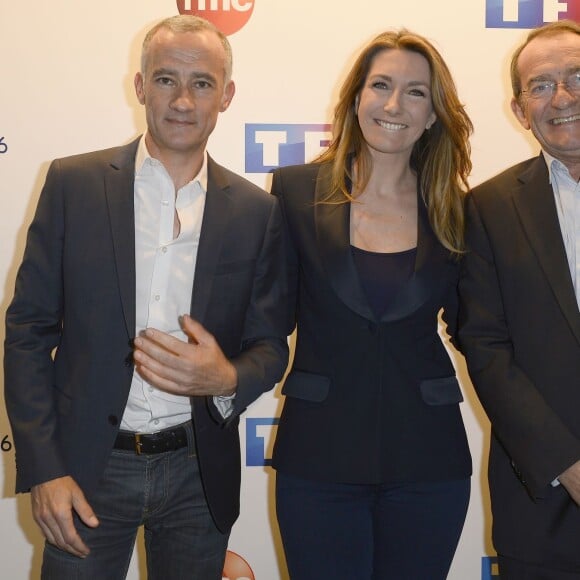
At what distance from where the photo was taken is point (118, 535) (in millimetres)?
2092

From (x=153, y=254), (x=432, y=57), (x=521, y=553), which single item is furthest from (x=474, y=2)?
(x=521, y=553)

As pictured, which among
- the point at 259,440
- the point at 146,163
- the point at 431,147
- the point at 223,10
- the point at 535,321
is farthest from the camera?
the point at 259,440

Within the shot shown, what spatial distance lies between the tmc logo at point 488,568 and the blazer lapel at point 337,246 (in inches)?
72.5

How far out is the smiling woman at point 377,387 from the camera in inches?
88.0

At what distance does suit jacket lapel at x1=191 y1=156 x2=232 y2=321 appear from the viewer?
2090 mm

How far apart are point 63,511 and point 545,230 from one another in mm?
1391

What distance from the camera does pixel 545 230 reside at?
2115mm

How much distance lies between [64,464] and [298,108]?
1.90 m

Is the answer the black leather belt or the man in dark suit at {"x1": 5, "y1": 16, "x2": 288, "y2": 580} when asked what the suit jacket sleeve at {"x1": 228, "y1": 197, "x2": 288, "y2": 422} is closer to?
the man in dark suit at {"x1": 5, "y1": 16, "x2": 288, "y2": 580}

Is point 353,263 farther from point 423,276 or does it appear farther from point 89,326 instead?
point 89,326

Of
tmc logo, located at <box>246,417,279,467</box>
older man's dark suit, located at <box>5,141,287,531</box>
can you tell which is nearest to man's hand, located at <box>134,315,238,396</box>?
older man's dark suit, located at <box>5,141,287,531</box>

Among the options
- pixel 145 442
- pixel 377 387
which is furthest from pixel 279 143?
pixel 145 442

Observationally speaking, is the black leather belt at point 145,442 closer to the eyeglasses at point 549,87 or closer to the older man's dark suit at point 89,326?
the older man's dark suit at point 89,326

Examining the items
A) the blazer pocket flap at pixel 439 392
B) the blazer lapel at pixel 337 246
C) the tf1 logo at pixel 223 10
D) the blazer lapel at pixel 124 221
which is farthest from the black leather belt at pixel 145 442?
the tf1 logo at pixel 223 10
